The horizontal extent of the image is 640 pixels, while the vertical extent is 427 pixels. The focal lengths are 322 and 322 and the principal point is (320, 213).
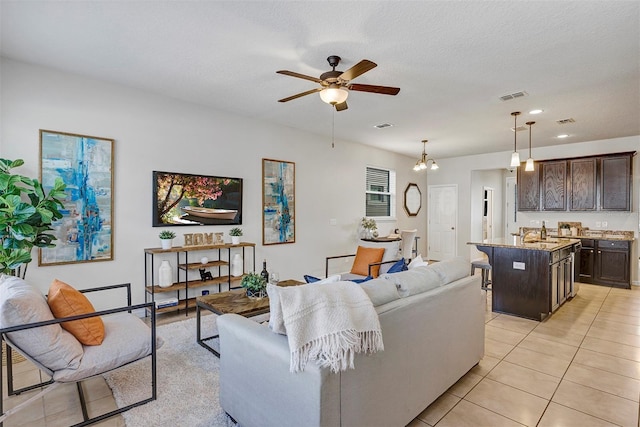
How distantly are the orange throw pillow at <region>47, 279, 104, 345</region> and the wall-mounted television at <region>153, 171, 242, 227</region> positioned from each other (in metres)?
2.04

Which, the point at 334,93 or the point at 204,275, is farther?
the point at 204,275

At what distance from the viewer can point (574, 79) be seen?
3377 mm

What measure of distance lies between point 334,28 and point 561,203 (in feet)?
20.4

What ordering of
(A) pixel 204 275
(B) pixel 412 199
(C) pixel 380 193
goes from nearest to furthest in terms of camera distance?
(A) pixel 204 275 → (C) pixel 380 193 → (B) pixel 412 199

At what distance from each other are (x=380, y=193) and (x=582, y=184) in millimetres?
3838

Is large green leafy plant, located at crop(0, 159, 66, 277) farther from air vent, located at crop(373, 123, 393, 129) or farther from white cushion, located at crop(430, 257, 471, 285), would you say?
air vent, located at crop(373, 123, 393, 129)

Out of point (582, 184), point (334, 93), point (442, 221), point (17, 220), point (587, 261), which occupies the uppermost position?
point (334, 93)

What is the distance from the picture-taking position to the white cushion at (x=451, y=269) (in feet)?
7.79

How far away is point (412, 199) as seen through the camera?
831 cm

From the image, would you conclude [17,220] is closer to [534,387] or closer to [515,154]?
[534,387]

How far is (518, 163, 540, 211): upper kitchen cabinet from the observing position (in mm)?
6688

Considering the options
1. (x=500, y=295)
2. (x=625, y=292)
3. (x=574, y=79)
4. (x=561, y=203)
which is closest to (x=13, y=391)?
(x=500, y=295)

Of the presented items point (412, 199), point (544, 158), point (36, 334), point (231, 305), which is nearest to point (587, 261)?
point (544, 158)

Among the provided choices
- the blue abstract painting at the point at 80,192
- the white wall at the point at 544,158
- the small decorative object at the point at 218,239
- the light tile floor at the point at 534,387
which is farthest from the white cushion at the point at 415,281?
the white wall at the point at 544,158
